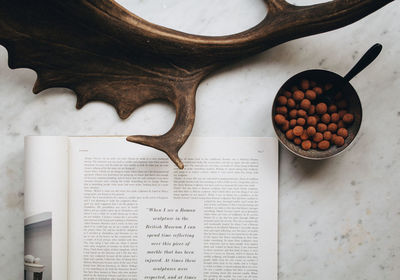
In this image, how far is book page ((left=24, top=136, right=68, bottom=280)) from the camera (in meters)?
0.65

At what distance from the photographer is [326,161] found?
686 mm

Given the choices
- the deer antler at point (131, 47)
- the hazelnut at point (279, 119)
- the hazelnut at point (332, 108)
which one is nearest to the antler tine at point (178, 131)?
the deer antler at point (131, 47)

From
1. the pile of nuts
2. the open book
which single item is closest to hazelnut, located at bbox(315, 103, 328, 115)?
the pile of nuts

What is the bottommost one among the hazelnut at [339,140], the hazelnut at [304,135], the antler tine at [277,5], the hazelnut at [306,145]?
the hazelnut at [306,145]

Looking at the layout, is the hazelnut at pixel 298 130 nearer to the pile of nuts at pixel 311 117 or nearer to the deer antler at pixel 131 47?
the pile of nuts at pixel 311 117

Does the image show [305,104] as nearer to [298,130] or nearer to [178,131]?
[298,130]

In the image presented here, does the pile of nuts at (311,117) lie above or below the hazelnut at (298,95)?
below

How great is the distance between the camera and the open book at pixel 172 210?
2.23ft

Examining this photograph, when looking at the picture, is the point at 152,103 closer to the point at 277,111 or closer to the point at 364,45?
the point at 277,111

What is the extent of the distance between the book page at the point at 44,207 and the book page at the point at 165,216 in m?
0.03

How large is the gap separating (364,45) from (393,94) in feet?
0.38

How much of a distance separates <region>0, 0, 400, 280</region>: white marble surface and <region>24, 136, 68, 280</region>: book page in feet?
0.27

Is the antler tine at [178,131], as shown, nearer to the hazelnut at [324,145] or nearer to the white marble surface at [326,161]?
the white marble surface at [326,161]

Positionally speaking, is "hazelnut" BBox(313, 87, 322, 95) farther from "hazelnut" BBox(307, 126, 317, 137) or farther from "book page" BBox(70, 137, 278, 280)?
"book page" BBox(70, 137, 278, 280)
